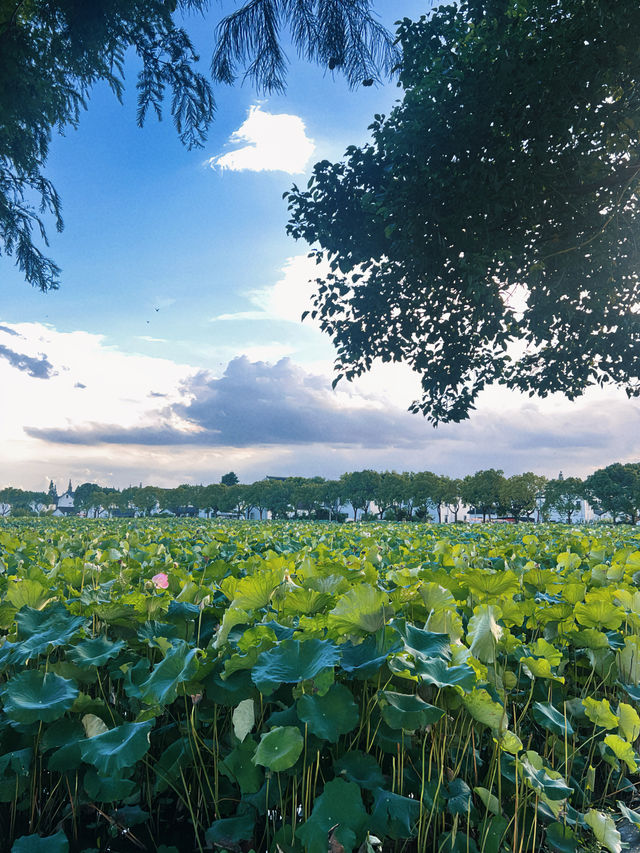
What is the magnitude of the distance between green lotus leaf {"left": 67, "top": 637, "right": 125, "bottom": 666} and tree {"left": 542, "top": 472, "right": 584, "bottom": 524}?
73.7m

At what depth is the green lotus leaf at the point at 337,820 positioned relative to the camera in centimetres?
128

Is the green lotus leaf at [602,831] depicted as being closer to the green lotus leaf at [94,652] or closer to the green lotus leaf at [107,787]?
the green lotus leaf at [107,787]

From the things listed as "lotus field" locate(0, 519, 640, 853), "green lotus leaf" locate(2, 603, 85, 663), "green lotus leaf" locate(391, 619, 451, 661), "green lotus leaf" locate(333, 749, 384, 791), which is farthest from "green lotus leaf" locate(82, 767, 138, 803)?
"green lotus leaf" locate(391, 619, 451, 661)

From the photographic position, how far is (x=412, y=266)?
34.8ft

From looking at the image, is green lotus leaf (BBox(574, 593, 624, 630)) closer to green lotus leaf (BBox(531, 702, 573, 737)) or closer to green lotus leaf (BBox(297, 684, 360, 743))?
green lotus leaf (BBox(531, 702, 573, 737))

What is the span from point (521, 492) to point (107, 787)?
7374cm

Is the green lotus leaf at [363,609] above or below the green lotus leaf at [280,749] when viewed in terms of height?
above

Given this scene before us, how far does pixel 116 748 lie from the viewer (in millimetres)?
1450

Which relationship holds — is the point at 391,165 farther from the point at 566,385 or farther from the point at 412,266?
the point at 566,385

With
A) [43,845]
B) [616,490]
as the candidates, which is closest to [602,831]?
[43,845]

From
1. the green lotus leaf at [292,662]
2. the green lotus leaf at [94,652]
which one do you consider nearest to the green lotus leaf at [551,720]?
the green lotus leaf at [292,662]

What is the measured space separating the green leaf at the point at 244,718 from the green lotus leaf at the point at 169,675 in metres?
0.16

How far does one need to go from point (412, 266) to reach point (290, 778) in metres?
10.1

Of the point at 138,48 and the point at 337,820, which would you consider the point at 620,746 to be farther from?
the point at 138,48
